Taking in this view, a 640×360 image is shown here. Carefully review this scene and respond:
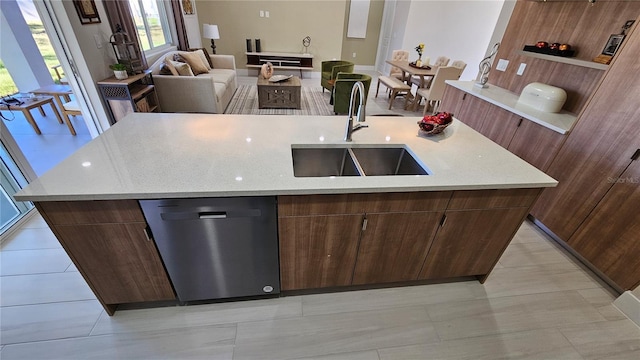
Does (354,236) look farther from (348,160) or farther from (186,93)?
(186,93)

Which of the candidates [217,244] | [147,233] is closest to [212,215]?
[217,244]

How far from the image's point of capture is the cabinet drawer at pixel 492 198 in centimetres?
127

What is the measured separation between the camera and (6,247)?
182 cm

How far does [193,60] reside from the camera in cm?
467

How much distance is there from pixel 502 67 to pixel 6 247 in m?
4.99

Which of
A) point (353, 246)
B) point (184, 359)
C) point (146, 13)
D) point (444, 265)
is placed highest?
point (146, 13)

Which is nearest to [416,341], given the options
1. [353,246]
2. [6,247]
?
[353,246]

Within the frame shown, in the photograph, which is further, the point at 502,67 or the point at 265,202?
the point at 502,67

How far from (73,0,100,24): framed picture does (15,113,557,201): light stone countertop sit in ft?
6.17

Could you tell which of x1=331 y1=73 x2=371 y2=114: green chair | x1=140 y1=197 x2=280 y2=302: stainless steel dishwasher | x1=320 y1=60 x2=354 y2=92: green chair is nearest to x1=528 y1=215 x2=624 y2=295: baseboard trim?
x1=140 y1=197 x2=280 y2=302: stainless steel dishwasher

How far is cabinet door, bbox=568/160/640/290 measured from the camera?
5.21ft

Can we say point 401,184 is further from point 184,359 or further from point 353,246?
point 184,359

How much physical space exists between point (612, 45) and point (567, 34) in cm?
43

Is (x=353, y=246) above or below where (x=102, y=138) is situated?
below
